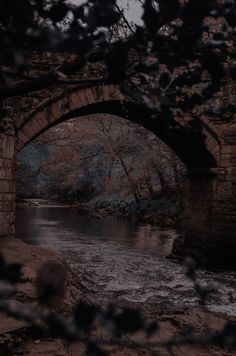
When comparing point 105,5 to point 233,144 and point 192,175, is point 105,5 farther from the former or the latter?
point 192,175

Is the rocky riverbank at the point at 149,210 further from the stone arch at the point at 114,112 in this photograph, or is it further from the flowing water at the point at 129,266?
the stone arch at the point at 114,112

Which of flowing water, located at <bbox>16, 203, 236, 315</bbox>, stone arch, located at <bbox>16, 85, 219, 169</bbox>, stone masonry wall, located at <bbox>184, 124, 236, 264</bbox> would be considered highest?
stone arch, located at <bbox>16, 85, 219, 169</bbox>

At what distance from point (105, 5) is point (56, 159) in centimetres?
1986

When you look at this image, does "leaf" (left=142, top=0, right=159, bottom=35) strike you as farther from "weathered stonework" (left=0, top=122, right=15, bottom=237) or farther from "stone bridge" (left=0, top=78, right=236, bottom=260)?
"weathered stonework" (left=0, top=122, right=15, bottom=237)

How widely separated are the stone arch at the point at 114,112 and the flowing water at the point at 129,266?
248cm

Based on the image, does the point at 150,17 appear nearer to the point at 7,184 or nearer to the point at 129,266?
the point at 7,184

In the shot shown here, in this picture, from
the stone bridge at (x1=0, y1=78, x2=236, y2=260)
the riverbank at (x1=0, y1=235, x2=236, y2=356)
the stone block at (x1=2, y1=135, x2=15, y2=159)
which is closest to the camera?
the riverbank at (x1=0, y1=235, x2=236, y2=356)

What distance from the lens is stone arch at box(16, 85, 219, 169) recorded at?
23.3 ft

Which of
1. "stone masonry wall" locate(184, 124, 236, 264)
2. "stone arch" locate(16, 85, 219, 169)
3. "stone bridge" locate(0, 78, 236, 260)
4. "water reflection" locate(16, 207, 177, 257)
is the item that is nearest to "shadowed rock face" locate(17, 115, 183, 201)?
"water reflection" locate(16, 207, 177, 257)

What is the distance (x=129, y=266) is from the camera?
856 cm

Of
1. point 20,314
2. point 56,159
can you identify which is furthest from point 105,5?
point 56,159

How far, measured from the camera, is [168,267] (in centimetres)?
870

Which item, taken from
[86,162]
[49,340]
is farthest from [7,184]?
[86,162]

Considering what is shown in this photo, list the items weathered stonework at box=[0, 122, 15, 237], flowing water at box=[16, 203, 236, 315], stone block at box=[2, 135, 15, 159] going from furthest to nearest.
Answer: stone block at box=[2, 135, 15, 159]
weathered stonework at box=[0, 122, 15, 237]
flowing water at box=[16, 203, 236, 315]
